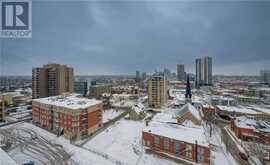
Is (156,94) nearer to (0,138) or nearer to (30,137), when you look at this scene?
(30,137)

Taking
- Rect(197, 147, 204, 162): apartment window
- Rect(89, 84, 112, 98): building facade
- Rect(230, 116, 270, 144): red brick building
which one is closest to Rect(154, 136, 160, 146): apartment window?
Rect(197, 147, 204, 162): apartment window

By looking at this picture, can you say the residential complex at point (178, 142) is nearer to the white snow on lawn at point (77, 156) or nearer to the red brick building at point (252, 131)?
the white snow on lawn at point (77, 156)

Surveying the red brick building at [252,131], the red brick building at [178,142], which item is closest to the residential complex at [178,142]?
the red brick building at [178,142]

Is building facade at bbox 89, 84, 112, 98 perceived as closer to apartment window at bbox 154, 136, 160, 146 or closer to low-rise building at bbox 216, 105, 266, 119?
apartment window at bbox 154, 136, 160, 146

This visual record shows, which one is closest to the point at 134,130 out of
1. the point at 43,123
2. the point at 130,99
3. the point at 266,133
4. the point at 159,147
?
the point at 159,147

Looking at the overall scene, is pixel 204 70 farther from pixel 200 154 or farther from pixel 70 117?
pixel 70 117

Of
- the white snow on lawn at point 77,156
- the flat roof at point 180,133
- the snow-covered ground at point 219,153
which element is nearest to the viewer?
the white snow on lawn at point 77,156
